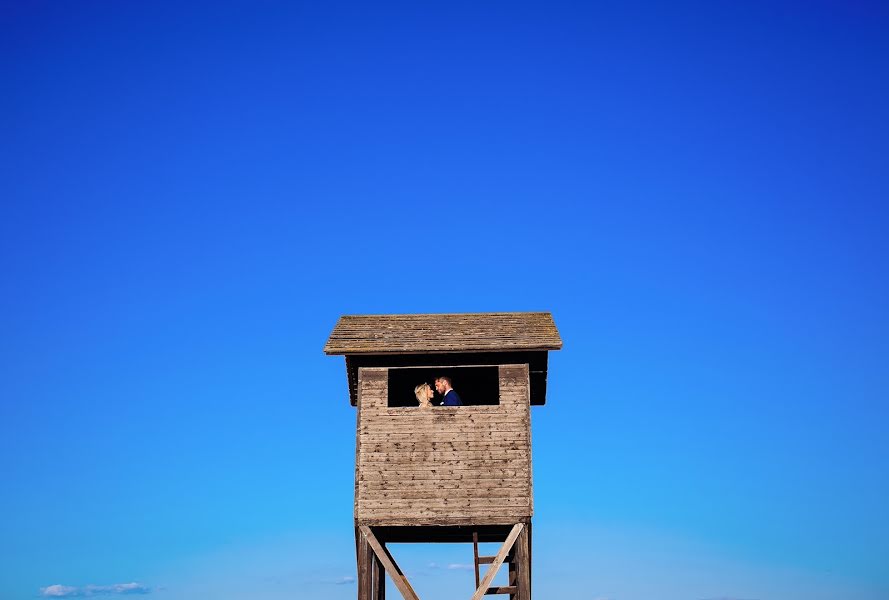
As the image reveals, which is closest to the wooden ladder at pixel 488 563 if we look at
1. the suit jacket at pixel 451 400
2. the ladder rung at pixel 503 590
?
the ladder rung at pixel 503 590

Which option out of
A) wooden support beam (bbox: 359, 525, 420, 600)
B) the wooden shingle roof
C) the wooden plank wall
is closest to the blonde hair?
the wooden plank wall

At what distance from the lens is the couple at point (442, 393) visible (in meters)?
21.1

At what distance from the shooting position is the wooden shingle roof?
21.1 meters

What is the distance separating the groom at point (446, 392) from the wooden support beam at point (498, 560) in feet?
10.1

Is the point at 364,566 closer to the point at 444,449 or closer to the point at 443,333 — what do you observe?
the point at 444,449

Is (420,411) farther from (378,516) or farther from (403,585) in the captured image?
(403,585)

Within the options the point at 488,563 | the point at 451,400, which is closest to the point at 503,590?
the point at 488,563

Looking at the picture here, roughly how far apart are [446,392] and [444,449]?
1.67m

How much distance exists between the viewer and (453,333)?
21.6m

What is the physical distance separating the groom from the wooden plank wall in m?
0.36

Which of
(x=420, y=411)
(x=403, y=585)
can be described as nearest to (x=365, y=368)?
(x=420, y=411)

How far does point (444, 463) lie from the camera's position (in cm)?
2030

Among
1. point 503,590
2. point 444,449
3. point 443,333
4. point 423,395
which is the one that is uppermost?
point 443,333

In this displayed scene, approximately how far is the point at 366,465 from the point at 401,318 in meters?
4.01
